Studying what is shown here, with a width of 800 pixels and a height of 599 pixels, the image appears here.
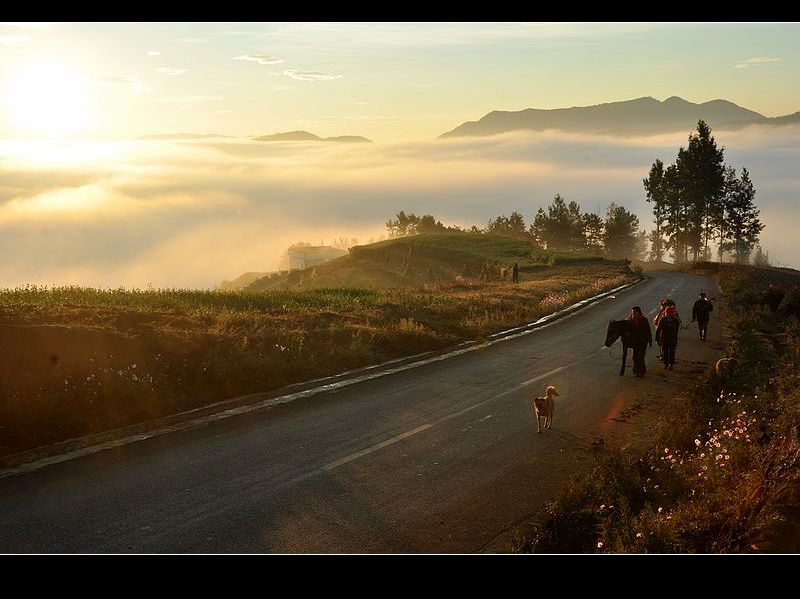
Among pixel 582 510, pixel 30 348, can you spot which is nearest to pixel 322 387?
pixel 30 348

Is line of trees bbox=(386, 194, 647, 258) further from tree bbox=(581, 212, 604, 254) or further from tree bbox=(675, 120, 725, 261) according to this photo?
tree bbox=(675, 120, 725, 261)

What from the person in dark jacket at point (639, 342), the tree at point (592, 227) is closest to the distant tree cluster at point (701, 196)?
the tree at point (592, 227)

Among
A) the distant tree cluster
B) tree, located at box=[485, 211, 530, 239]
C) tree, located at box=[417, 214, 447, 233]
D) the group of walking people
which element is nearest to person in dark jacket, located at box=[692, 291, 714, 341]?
the group of walking people

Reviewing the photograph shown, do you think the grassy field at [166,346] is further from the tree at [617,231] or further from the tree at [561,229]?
the tree at [561,229]

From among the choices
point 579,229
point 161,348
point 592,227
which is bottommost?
point 161,348

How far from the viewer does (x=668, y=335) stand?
63.4 feet

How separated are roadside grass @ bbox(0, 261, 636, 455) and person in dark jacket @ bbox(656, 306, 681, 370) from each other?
21.5 ft

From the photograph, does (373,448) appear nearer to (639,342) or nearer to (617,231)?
(639,342)

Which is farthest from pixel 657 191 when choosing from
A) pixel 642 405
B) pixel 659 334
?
pixel 642 405

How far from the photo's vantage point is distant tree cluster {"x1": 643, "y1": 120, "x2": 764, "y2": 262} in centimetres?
10106

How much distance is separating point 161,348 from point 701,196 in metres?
101

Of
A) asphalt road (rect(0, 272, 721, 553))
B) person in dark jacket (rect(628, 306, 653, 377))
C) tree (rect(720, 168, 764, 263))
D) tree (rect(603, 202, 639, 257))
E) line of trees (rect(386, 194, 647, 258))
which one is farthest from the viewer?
line of trees (rect(386, 194, 647, 258))

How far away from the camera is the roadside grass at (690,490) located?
24.8 ft

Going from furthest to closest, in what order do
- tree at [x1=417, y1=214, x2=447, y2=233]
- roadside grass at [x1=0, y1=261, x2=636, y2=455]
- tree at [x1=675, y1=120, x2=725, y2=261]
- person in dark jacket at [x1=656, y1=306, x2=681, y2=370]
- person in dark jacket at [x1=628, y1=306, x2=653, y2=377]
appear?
tree at [x1=417, y1=214, x2=447, y2=233] < tree at [x1=675, y1=120, x2=725, y2=261] < person in dark jacket at [x1=656, y1=306, x2=681, y2=370] < person in dark jacket at [x1=628, y1=306, x2=653, y2=377] < roadside grass at [x1=0, y1=261, x2=636, y2=455]
